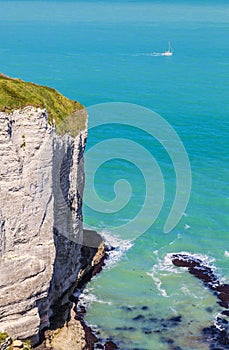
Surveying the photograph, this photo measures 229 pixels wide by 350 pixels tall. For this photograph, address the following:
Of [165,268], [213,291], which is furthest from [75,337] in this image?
[165,268]

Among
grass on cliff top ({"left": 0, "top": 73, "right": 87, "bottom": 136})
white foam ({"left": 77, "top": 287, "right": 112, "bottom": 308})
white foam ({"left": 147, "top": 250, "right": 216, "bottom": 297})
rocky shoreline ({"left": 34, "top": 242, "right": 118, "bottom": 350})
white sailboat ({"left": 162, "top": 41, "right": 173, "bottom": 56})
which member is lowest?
rocky shoreline ({"left": 34, "top": 242, "right": 118, "bottom": 350})

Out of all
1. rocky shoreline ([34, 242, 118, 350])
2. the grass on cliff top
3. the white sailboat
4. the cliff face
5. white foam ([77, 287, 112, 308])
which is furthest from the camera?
the white sailboat

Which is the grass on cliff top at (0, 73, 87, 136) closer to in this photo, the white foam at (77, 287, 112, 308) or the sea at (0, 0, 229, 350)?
the white foam at (77, 287, 112, 308)

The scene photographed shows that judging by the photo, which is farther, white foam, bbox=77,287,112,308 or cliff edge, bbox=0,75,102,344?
white foam, bbox=77,287,112,308

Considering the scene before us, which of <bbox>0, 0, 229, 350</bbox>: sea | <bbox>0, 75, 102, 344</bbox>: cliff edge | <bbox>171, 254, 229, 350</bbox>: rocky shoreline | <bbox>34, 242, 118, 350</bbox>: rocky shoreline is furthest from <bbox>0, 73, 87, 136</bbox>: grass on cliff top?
<bbox>171, 254, 229, 350</bbox>: rocky shoreline

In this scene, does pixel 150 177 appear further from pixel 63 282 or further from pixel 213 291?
pixel 63 282

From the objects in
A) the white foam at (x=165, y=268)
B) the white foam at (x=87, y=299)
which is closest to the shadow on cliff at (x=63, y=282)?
the white foam at (x=87, y=299)
